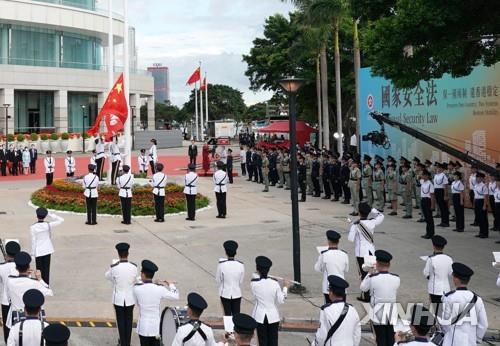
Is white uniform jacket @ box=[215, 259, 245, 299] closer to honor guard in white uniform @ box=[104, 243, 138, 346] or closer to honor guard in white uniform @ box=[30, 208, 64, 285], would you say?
honor guard in white uniform @ box=[104, 243, 138, 346]

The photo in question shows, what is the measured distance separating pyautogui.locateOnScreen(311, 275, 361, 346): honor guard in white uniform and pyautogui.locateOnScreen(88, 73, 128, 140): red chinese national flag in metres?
15.4

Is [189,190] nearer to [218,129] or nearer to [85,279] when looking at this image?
[85,279]

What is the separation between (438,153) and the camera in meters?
22.4

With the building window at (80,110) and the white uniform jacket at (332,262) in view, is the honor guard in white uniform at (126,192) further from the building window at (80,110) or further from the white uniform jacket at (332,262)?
the building window at (80,110)

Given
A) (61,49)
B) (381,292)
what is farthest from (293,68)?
(381,292)

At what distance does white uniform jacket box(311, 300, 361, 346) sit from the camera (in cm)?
629

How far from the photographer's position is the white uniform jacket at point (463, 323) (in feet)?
22.3

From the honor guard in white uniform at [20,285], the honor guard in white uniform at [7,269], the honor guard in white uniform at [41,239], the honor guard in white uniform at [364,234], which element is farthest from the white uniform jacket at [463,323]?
the honor guard in white uniform at [41,239]

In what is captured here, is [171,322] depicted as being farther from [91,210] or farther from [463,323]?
[91,210]

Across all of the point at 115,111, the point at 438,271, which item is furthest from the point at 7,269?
the point at 115,111

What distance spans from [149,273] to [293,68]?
3530cm

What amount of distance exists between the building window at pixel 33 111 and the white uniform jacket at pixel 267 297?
54541mm

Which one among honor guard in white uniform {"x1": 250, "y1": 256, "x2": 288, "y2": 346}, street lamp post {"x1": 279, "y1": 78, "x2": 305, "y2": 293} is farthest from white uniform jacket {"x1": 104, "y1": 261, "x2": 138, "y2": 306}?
street lamp post {"x1": 279, "y1": 78, "x2": 305, "y2": 293}

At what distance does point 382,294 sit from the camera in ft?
25.9
